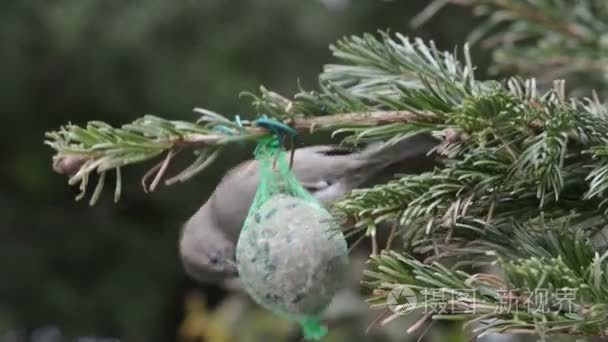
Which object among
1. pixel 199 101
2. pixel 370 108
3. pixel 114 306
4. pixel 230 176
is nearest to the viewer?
pixel 370 108

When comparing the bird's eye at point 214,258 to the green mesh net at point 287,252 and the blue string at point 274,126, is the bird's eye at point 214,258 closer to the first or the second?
the green mesh net at point 287,252

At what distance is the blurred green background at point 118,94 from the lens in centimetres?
184

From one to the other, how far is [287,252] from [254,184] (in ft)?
A: 0.22

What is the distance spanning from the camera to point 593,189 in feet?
1.28

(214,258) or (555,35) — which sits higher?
(555,35)

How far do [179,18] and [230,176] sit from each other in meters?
1.38

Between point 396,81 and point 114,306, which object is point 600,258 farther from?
point 114,306

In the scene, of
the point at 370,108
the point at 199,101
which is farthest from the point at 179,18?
the point at 370,108

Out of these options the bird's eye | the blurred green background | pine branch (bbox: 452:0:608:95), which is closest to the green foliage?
the bird's eye

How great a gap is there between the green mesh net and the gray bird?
0.07ft

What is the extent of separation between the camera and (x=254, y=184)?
56 centimetres

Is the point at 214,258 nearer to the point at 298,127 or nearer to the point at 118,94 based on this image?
the point at 298,127

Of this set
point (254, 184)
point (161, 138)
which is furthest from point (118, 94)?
point (161, 138)

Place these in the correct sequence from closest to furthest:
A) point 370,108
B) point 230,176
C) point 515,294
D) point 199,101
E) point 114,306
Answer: point 515,294, point 370,108, point 230,176, point 199,101, point 114,306
